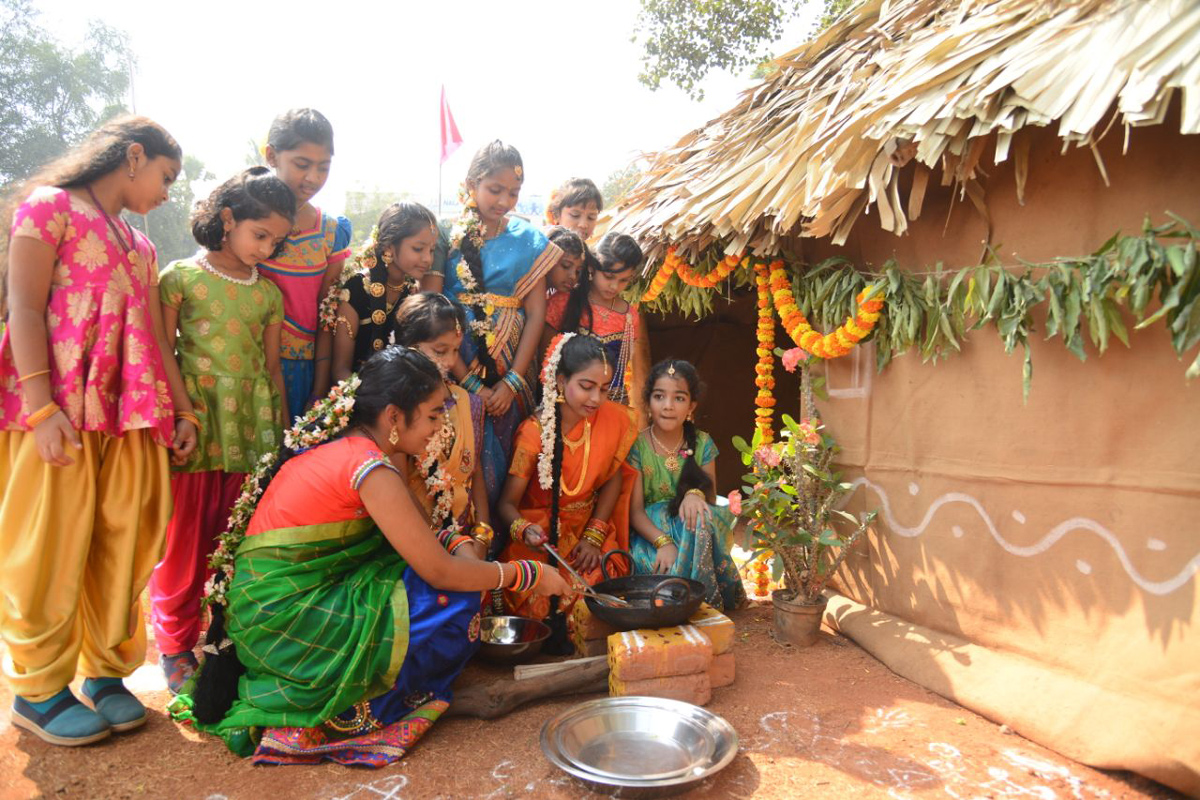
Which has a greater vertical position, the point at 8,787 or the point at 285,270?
the point at 285,270

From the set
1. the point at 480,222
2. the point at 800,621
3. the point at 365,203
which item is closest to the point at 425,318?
the point at 480,222

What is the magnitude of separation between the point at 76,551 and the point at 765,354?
11.3ft

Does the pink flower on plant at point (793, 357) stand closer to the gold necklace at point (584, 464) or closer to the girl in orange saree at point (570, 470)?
the girl in orange saree at point (570, 470)

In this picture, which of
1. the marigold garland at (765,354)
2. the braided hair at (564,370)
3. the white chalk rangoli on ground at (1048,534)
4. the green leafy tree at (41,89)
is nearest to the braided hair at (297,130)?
the braided hair at (564,370)

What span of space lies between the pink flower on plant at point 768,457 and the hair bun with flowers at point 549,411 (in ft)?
3.49

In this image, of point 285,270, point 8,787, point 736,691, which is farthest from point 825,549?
point 8,787

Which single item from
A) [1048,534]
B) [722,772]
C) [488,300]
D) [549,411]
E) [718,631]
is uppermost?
[488,300]

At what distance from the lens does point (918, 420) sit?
11.1ft

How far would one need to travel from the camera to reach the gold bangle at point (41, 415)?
2.45 m

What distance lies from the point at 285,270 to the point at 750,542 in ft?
8.53

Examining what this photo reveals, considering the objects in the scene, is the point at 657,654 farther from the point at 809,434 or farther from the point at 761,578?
the point at 761,578

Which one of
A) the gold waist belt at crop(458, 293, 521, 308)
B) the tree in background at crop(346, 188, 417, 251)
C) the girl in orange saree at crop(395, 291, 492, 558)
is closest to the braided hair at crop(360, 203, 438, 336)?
the girl in orange saree at crop(395, 291, 492, 558)

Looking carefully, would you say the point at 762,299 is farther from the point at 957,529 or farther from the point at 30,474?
the point at 30,474

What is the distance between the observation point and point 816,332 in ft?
12.6
